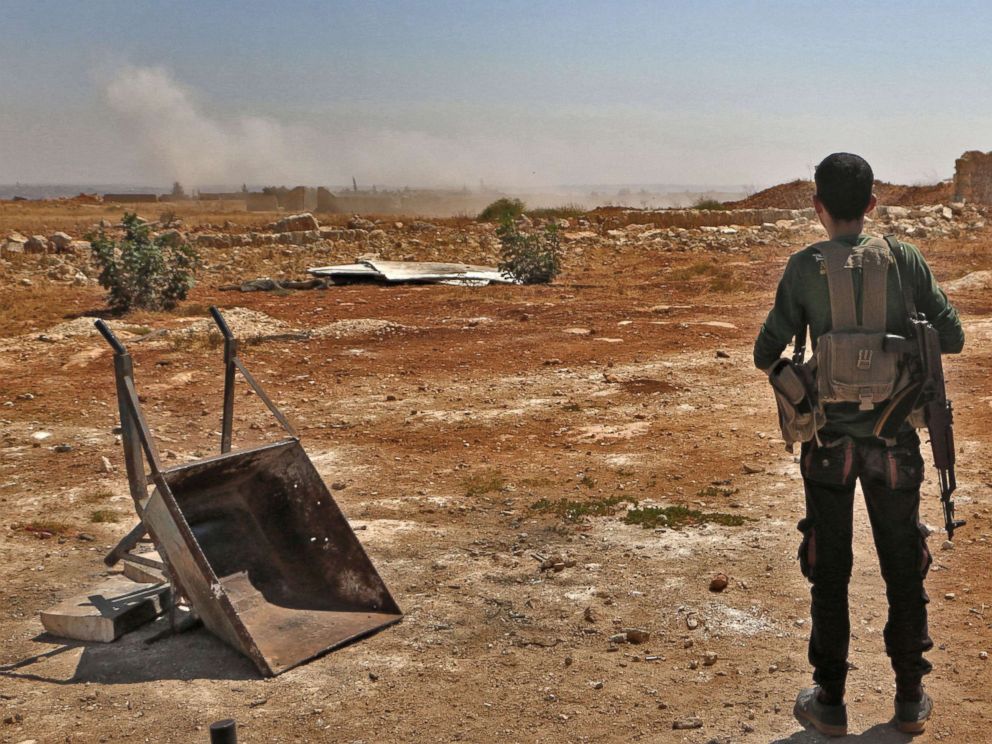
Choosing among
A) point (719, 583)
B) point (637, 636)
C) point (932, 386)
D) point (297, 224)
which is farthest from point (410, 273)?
point (932, 386)

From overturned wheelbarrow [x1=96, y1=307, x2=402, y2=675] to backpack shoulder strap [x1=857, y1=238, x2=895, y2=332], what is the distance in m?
2.38

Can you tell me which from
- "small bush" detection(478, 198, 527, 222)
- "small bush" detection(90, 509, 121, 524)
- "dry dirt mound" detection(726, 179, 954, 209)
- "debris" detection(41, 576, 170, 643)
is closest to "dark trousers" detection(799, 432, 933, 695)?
"debris" detection(41, 576, 170, 643)

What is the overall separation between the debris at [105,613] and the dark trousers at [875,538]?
274 centimetres

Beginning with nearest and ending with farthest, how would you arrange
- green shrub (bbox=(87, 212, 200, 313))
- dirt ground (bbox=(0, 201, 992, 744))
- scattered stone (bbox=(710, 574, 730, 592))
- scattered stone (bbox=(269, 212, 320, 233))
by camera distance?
1. dirt ground (bbox=(0, 201, 992, 744))
2. scattered stone (bbox=(710, 574, 730, 592))
3. green shrub (bbox=(87, 212, 200, 313))
4. scattered stone (bbox=(269, 212, 320, 233))

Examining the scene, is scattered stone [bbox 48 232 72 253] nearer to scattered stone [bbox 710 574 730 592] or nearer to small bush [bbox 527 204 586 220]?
small bush [bbox 527 204 586 220]

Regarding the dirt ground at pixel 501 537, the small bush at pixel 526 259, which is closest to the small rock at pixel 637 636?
the dirt ground at pixel 501 537

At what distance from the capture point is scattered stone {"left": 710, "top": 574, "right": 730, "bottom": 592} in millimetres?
4543

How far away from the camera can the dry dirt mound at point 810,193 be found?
36.3 metres

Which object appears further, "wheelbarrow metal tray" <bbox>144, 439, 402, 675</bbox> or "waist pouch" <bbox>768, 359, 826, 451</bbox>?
"wheelbarrow metal tray" <bbox>144, 439, 402, 675</bbox>

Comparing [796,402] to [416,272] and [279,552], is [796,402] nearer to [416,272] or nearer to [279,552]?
[279,552]

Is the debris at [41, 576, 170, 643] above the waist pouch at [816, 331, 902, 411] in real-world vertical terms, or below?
below

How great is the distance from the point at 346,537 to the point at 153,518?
0.88 meters

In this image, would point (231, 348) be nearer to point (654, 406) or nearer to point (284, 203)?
point (654, 406)

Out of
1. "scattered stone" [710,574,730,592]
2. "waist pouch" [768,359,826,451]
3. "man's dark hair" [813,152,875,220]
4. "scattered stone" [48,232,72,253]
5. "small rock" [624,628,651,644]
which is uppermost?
"man's dark hair" [813,152,875,220]
